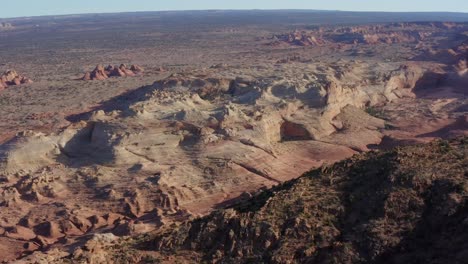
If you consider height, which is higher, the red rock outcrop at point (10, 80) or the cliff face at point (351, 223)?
the cliff face at point (351, 223)


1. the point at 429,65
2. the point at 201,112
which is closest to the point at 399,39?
the point at 429,65

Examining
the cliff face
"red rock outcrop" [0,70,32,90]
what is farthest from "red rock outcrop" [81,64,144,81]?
the cliff face

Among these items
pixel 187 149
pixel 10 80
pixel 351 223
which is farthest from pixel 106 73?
pixel 351 223

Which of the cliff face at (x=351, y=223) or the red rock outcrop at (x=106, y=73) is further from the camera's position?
the red rock outcrop at (x=106, y=73)

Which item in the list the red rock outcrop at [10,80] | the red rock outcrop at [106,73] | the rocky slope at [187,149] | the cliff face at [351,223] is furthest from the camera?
the red rock outcrop at [106,73]

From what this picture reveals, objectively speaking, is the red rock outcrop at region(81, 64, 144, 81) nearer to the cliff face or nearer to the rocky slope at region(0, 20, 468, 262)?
the rocky slope at region(0, 20, 468, 262)

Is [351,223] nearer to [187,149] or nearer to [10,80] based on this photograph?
[187,149]

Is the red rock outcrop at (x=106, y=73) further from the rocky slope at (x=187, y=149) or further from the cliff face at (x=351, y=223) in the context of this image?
the cliff face at (x=351, y=223)

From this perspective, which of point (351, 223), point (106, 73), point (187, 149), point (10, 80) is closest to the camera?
point (351, 223)

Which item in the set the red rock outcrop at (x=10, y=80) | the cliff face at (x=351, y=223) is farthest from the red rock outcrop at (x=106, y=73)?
the cliff face at (x=351, y=223)
